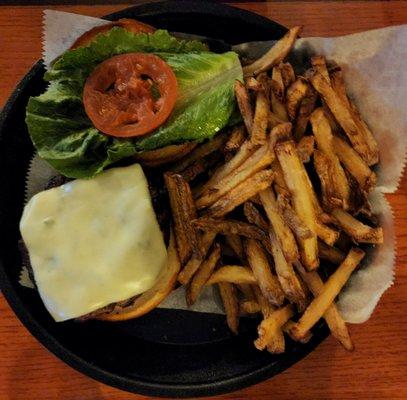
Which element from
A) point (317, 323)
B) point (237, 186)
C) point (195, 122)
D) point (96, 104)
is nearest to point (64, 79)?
point (96, 104)

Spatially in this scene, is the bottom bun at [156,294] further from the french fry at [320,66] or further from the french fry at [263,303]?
the french fry at [320,66]

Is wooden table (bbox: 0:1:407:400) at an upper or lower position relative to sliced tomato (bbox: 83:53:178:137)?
lower

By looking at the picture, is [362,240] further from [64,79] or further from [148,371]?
[64,79]

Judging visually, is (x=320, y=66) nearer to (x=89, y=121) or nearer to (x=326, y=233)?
(x=326, y=233)

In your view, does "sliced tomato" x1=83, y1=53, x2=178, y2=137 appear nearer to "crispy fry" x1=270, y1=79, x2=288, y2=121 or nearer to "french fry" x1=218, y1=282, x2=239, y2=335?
"crispy fry" x1=270, y1=79, x2=288, y2=121

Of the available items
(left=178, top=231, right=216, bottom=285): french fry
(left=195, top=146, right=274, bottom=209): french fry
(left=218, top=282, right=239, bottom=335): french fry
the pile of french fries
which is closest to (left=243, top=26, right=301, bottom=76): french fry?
the pile of french fries

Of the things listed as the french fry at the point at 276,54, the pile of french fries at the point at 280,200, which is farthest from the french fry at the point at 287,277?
the french fry at the point at 276,54
